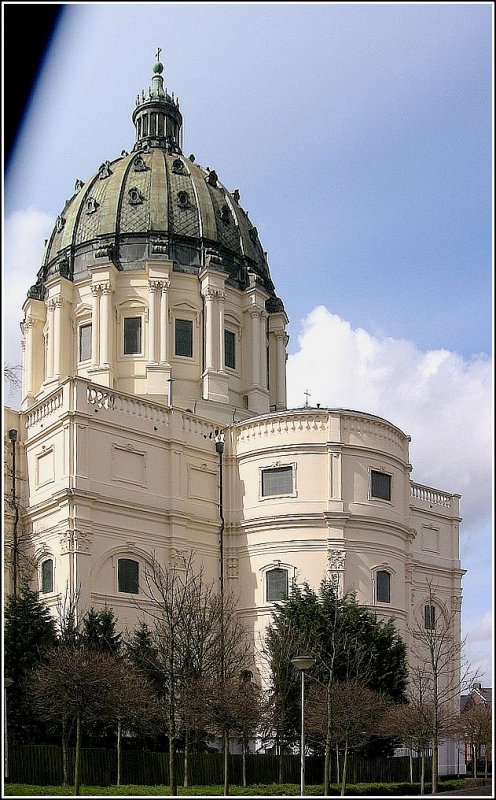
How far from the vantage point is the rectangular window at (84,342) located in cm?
6296

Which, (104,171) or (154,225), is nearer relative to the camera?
(154,225)

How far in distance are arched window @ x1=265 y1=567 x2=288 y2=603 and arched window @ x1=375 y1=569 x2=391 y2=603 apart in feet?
14.6

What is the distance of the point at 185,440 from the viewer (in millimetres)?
52812

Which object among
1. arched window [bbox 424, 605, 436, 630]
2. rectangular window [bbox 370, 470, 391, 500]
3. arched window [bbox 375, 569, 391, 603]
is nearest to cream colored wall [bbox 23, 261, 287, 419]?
rectangular window [bbox 370, 470, 391, 500]

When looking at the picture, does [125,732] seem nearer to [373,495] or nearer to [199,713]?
[199,713]

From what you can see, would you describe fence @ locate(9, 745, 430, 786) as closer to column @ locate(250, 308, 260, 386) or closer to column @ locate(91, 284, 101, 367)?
column @ locate(250, 308, 260, 386)

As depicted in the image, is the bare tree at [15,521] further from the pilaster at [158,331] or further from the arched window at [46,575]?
the pilaster at [158,331]

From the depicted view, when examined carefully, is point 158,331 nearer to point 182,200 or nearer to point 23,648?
point 182,200

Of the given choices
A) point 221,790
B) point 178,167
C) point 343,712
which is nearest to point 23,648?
point 221,790

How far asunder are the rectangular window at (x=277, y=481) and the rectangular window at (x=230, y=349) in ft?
40.9

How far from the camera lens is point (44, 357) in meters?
67.2

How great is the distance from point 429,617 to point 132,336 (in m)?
23.1

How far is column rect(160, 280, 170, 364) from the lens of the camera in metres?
61.0

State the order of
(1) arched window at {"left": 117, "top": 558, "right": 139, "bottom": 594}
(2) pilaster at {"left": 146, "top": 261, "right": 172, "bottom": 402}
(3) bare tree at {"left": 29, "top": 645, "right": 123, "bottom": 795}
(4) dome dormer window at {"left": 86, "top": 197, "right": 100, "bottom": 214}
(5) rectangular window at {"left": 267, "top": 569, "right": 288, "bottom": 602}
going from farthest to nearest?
(4) dome dormer window at {"left": 86, "top": 197, "right": 100, "bottom": 214} → (2) pilaster at {"left": 146, "top": 261, "right": 172, "bottom": 402} → (5) rectangular window at {"left": 267, "top": 569, "right": 288, "bottom": 602} → (1) arched window at {"left": 117, "top": 558, "right": 139, "bottom": 594} → (3) bare tree at {"left": 29, "top": 645, "right": 123, "bottom": 795}
